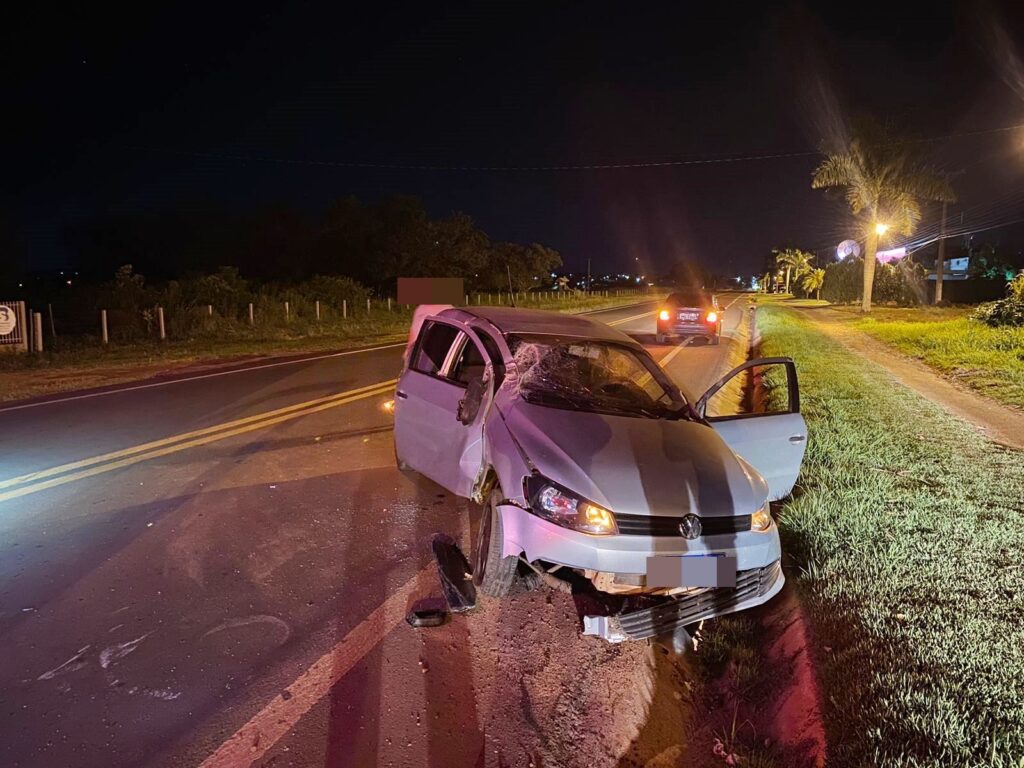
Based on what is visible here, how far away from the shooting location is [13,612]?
3.87m

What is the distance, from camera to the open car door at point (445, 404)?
15.6 feet

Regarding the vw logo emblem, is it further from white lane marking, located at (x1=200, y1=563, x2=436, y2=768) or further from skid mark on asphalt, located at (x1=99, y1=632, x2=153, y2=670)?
skid mark on asphalt, located at (x1=99, y1=632, x2=153, y2=670)

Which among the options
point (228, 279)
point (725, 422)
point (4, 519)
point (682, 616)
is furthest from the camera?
point (228, 279)

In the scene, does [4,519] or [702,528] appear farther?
[4,519]

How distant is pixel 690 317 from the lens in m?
19.8

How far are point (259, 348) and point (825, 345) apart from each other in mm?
15501

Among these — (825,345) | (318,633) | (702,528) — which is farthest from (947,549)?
(825,345)

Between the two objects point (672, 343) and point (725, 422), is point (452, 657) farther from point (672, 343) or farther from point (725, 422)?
point (672, 343)

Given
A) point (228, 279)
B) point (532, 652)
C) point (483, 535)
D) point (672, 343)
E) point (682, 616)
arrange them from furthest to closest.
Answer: point (228, 279), point (672, 343), point (483, 535), point (532, 652), point (682, 616)

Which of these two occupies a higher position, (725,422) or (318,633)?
(725,422)

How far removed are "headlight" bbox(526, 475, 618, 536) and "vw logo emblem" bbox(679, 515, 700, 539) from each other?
1.08 feet

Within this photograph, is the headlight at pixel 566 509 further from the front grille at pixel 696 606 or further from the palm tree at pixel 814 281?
the palm tree at pixel 814 281

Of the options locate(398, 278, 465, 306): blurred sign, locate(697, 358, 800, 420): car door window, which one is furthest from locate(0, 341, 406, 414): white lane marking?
locate(398, 278, 465, 306): blurred sign

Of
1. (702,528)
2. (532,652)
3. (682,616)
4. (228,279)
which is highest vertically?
(228,279)
